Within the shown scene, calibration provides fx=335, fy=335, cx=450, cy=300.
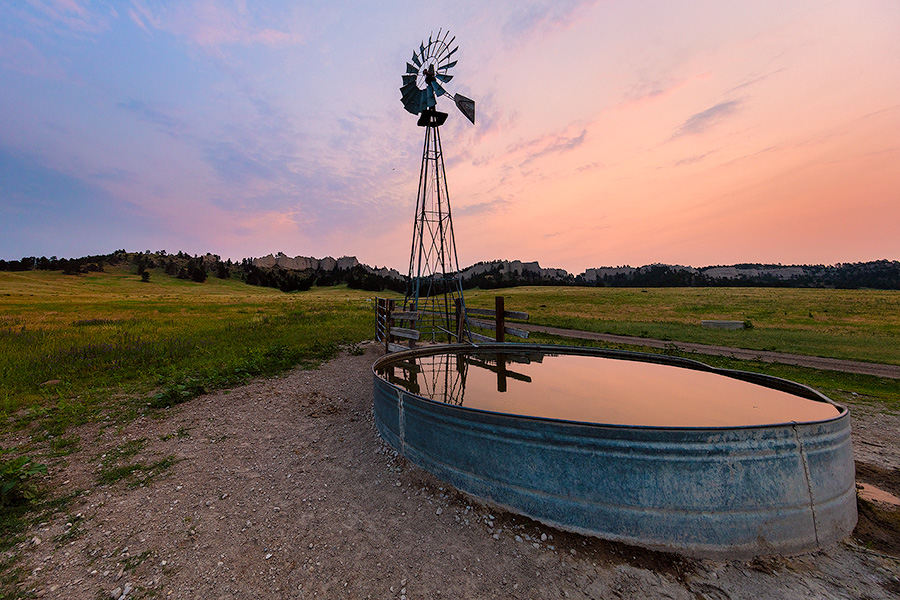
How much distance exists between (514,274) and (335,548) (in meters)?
129

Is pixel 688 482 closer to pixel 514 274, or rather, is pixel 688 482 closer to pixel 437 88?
pixel 437 88

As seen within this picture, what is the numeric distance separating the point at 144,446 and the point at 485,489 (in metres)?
6.31

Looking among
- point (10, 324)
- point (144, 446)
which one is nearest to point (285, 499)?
point (144, 446)

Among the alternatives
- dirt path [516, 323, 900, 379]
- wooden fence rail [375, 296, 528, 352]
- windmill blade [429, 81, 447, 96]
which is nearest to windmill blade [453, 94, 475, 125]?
windmill blade [429, 81, 447, 96]

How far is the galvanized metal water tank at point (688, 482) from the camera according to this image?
138 inches

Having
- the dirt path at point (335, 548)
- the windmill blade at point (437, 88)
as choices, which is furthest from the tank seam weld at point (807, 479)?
the windmill blade at point (437, 88)

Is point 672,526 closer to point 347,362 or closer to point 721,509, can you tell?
point 721,509

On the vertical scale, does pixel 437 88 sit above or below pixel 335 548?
above

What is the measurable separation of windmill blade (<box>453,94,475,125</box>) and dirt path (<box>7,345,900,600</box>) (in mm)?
13176

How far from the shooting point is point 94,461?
5.57m

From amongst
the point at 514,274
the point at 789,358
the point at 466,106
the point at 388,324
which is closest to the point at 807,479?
the point at 388,324

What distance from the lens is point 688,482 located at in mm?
3512

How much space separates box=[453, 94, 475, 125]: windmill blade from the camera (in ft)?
45.2

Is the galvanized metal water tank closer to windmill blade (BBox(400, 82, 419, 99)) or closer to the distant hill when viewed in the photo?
windmill blade (BBox(400, 82, 419, 99))
